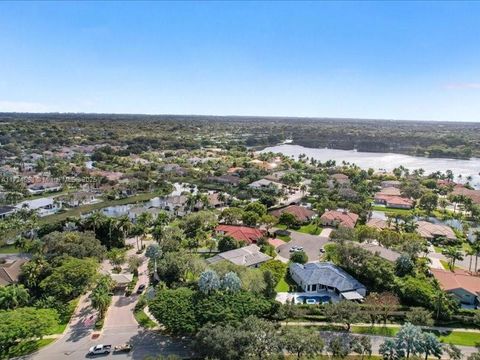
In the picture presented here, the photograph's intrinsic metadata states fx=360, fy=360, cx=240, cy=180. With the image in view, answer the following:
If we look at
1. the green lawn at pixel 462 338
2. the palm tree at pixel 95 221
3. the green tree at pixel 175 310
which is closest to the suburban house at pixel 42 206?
the palm tree at pixel 95 221

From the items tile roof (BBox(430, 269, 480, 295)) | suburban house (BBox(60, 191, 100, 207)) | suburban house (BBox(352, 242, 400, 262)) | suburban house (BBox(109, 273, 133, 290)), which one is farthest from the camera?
suburban house (BBox(60, 191, 100, 207))

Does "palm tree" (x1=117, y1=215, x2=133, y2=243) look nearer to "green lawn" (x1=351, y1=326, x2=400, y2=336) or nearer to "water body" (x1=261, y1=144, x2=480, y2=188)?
"green lawn" (x1=351, y1=326, x2=400, y2=336)

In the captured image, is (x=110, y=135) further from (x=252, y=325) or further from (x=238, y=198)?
(x=252, y=325)

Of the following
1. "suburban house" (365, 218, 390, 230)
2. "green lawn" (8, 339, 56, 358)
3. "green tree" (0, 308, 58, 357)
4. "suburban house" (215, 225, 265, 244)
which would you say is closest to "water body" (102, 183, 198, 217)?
"suburban house" (215, 225, 265, 244)

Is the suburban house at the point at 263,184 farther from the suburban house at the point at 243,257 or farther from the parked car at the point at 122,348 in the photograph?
the parked car at the point at 122,348

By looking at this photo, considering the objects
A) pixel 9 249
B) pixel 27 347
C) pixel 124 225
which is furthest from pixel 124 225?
pixel 27 347

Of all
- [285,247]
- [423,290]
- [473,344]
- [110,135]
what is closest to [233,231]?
[285,247]
